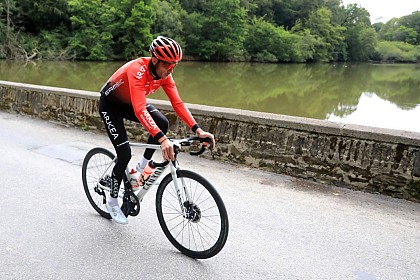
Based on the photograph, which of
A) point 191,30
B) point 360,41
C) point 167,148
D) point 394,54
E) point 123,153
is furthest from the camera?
point 394,54

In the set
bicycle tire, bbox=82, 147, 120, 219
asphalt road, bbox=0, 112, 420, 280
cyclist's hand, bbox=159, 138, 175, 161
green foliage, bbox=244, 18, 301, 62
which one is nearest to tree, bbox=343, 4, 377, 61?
green foliage, bbox=244, 18, 301, 62

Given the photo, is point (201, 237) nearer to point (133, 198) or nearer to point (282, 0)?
point (133, 198)

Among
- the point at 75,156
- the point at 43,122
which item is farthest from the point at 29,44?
the point at 75,156

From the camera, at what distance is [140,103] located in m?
3.09

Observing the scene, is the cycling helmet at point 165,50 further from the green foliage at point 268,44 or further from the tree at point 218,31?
the green foliage at point 268,44

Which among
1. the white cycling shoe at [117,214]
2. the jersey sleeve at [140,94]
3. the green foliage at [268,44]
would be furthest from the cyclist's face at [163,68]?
the green foliage at [268,44]

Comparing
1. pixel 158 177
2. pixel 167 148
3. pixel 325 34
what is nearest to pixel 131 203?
pixel 158 177

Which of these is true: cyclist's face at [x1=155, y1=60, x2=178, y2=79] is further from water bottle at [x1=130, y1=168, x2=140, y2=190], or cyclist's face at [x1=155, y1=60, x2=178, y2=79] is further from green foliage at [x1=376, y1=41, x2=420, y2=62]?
green foliage at [x1=376, y1=41, x2=420, y2=62]

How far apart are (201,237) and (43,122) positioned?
→ 20.7 feet

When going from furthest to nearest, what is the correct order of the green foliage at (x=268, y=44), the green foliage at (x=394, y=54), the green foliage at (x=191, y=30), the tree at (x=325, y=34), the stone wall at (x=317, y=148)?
the green foliage at (x=394, y=54) < the tree at (x=325, y=34) < the green foliage at (x=268, y=44) < the green foliage at (x=191, y=30) < the stone wall at (x=317, y=148)

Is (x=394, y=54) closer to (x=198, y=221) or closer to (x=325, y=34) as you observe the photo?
(x=325, y=34)

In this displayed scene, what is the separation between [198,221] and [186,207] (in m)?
0.15

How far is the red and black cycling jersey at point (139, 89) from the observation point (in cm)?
306

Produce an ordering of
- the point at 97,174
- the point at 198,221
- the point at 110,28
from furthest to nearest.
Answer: the point at 110,28 < the point at 97,174 < the point at 198,221
